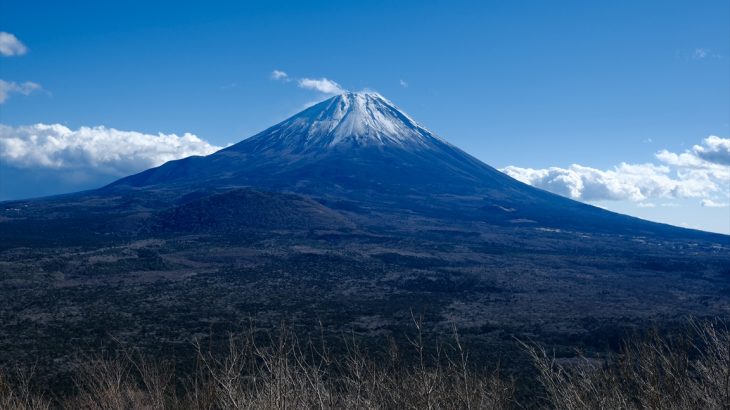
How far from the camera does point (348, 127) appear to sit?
13850cm

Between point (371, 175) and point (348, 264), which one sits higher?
point (371, 175)

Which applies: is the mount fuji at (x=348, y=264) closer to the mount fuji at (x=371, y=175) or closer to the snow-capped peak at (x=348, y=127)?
the mount fuji at (x=371, y=175)

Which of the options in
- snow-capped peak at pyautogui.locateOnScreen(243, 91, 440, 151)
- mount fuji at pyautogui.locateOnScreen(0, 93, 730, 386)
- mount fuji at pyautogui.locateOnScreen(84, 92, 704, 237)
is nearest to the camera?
mount fuji at pyautogui.locateOnScreen(0, 93, 730, 386)

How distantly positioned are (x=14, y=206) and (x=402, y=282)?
238 feet

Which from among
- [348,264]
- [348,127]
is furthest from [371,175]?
[348,264]

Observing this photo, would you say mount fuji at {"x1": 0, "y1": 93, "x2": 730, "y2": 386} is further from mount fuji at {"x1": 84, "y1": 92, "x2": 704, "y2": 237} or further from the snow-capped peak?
the snow-capped peak

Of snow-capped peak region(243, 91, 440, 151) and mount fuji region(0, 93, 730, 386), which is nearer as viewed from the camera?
mount fuji region(0, 93, 730, 386)

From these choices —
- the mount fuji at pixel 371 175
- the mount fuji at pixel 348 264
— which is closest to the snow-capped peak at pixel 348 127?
the mount fuji at pixel 371 175

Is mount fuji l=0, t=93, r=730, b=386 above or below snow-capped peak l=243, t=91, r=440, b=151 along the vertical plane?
below

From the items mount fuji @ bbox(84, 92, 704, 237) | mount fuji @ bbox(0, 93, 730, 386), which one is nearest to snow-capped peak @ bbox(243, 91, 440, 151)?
mount fuji @ bbox(84, 92, 704, 237)

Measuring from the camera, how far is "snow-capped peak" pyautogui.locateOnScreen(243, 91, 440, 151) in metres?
132

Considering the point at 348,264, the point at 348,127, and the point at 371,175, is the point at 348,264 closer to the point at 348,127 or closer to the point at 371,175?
the point at 371,175

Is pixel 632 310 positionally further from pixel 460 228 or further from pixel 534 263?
pixel 460 228

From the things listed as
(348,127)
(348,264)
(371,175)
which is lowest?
(348,264)
